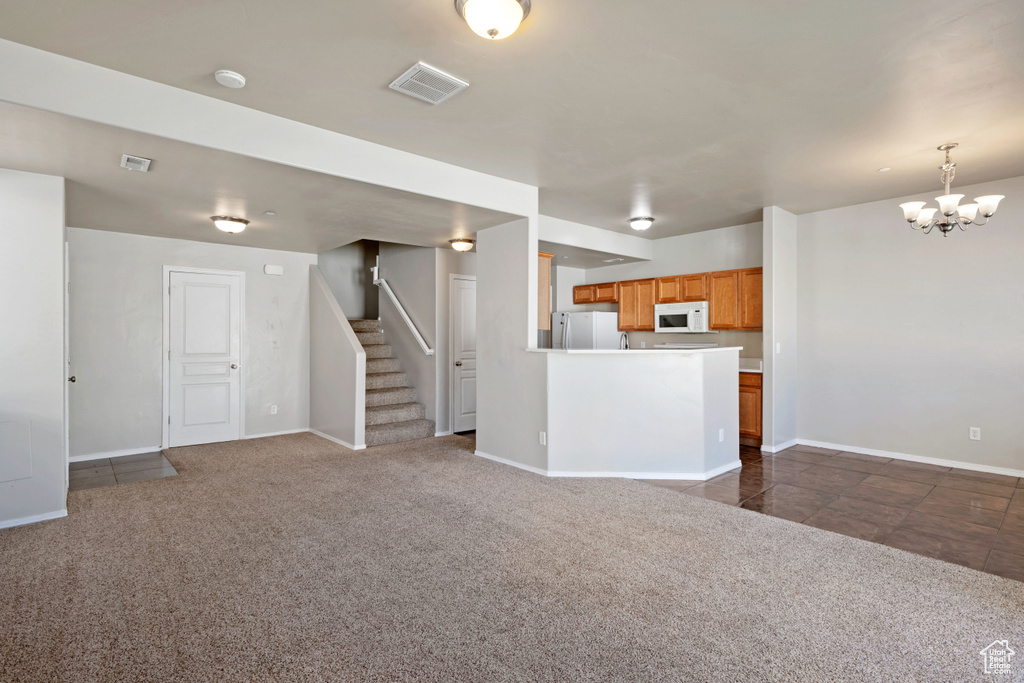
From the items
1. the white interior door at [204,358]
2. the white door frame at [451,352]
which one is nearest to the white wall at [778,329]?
the white door frame at [451,352]

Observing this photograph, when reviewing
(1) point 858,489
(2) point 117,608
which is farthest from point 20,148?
(1) point 858,489

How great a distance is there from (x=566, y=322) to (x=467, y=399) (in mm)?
1895

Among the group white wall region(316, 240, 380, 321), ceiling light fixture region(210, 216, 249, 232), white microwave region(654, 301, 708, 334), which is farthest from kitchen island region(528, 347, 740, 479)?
white wall region(316, 240, 380, 321)

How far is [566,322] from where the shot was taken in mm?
7375

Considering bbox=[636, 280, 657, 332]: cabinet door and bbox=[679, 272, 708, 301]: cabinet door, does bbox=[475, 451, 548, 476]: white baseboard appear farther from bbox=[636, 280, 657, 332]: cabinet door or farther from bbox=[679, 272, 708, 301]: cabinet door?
bbox=[679, 272, 708, 301]: cabinet door

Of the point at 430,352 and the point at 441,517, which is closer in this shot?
the point at 441,517

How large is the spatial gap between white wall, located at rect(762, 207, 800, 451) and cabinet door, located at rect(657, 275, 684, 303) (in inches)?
51.3

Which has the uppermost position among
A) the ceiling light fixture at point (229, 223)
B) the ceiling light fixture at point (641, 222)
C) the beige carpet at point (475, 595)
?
the ceiling light fixture at point (641, 222)

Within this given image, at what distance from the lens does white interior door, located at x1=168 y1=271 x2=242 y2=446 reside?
568 centimetres

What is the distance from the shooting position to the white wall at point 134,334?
5.11 meters

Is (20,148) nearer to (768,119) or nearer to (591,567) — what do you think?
(591,567)

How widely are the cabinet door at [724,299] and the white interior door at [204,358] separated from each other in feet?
19.2

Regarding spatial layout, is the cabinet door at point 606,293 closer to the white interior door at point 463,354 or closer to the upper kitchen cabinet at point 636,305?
the upper kitchen cabinet at point 636,305

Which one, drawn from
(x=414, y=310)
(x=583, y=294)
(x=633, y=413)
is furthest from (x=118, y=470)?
(x=583, y=294)
